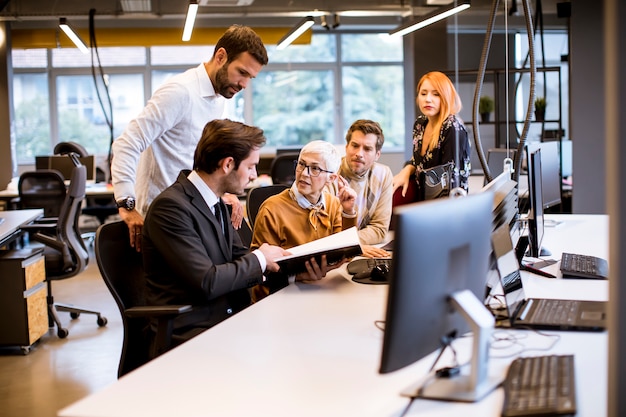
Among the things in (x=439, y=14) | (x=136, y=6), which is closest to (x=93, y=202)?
(x=136, y=6)

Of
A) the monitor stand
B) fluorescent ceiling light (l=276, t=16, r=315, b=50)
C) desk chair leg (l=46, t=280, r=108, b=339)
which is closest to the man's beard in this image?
the monitor stand

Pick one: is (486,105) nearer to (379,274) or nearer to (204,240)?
(379,274)

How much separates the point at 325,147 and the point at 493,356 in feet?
4.70

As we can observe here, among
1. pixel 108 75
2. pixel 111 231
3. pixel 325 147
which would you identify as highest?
pixel 108 75

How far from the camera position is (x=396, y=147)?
14102 millimetres

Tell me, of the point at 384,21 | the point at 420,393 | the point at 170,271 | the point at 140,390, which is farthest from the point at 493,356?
the point at 384,21

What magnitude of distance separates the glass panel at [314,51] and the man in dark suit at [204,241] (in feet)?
36.4

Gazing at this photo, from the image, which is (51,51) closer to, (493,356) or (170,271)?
(170,271)

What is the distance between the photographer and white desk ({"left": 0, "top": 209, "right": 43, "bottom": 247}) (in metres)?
4.52

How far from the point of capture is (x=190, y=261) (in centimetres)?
253

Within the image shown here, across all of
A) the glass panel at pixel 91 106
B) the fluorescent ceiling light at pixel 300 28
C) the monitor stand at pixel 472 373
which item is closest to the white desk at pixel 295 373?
the monitor stand at pixel 472 373

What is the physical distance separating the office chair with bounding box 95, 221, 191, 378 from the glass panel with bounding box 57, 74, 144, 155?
10.8 metres

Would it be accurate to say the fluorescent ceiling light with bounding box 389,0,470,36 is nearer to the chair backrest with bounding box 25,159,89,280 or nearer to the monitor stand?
the chair backrest with bounding box 25,159,89,280

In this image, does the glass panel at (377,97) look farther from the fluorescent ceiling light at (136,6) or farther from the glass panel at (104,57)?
the fluorescent ceiling light at (136,6)
